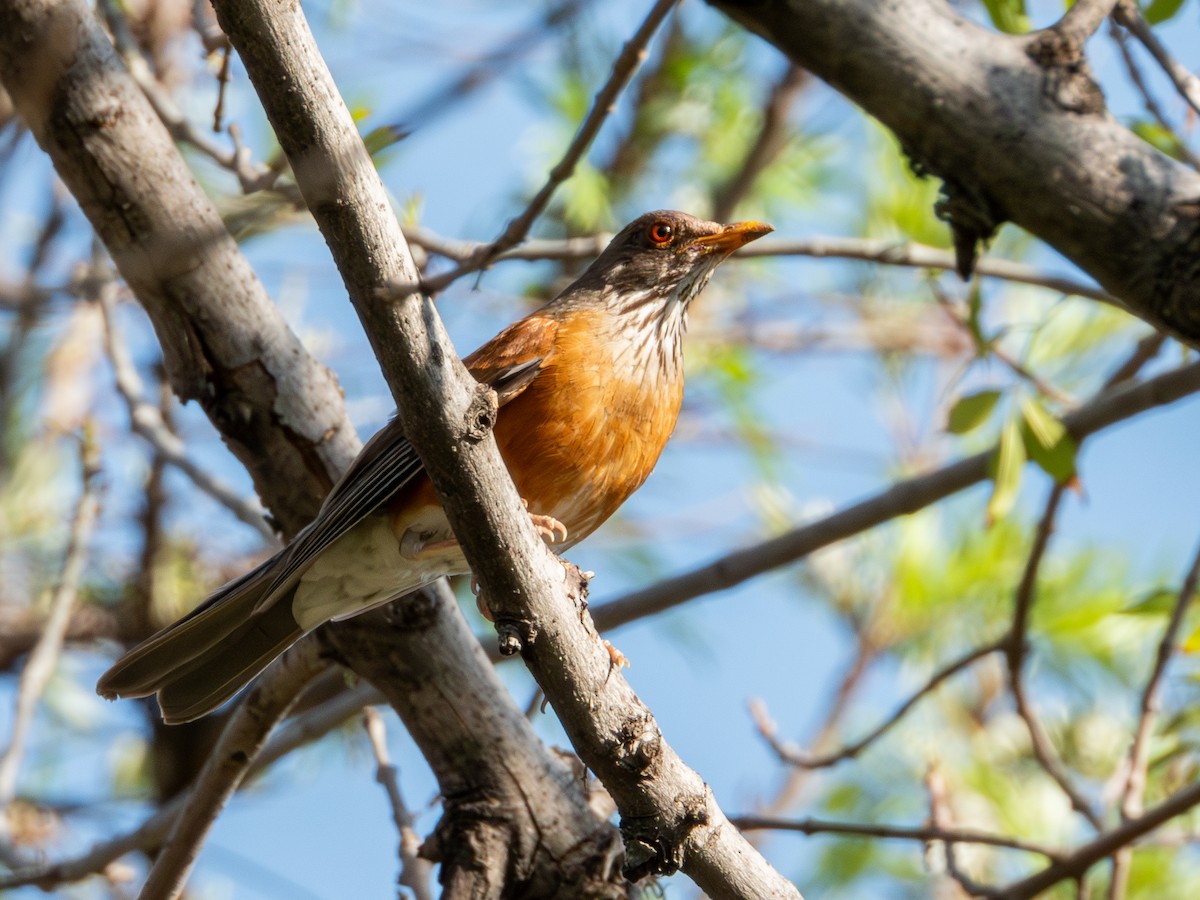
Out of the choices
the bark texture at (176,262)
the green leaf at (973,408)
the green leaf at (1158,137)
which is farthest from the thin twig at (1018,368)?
the bark texture at (176,262)

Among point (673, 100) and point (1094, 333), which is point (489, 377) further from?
point (1094, 333)

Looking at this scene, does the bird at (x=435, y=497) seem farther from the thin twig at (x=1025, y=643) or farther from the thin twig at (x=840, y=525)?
the thin twig at (x=1025, y=643)

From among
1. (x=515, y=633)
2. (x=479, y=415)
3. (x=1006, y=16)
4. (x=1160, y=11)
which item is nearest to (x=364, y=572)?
(x=515, y=633)

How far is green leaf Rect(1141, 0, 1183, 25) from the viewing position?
12.3ft

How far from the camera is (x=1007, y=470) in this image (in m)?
4.21

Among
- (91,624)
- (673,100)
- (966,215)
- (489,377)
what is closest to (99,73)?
(489,377)

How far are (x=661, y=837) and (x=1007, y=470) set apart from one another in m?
1.85

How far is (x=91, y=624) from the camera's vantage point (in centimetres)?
630

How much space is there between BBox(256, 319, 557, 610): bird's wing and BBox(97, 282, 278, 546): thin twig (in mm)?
691

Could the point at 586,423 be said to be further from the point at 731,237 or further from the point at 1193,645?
the point at 1193,645

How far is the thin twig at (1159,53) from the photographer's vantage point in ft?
10.9

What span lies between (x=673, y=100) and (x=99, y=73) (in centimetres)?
389

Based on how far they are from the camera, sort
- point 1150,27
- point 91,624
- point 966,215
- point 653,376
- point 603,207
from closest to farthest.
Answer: point 966,215 → point 1150,27 → point 653,376 → point 91,624 → point 603,207

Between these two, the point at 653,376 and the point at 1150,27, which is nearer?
the point at 1150,27
